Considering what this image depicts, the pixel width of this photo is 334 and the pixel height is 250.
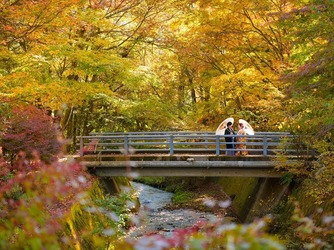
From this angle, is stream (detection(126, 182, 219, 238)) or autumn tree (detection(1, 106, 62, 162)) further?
stream (detection(126, 182, 219, 238))

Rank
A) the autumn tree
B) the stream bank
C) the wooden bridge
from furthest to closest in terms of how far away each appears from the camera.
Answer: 1. the stream bank
2. the wooden bridge
3. the autumn tree

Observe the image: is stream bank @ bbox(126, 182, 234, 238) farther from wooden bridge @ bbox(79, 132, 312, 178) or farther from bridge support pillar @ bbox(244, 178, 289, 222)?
wooden bridge @ bbox(79, 132, 312, 178)

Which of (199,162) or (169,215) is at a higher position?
(199,162)

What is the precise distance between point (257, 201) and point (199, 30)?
7483 millimetres

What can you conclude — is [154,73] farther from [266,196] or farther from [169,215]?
[266,196]

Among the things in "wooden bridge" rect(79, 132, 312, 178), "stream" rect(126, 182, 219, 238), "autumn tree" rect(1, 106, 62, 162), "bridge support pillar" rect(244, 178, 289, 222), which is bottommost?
"stream" rect(126, 182, 219, 238)

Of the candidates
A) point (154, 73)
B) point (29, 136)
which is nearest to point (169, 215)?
point (154, 73)

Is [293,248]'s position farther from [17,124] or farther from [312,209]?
[17,124]

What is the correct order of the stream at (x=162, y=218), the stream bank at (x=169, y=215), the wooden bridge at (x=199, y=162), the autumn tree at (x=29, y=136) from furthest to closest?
the stream bank at (x=169, y=215)
the stream at (x=162, y=218)
the wooden bridge at (x=199, y=162)
the autumn tree at (x=29, y=136)

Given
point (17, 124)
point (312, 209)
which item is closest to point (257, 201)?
point (312, 209)

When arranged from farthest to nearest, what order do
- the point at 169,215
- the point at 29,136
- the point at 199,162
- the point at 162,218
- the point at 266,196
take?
1. the point at 169,215
2. the point at 162,218
3. the point at 266,196
4. the point at 199,162
5. the point at 29,136

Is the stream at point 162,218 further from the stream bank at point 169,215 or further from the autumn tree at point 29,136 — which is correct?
the autumn tree at point 29,136

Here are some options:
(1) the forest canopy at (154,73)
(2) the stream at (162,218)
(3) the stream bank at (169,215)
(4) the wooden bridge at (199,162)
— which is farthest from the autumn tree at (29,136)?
(3) the stream bank at (169,215)

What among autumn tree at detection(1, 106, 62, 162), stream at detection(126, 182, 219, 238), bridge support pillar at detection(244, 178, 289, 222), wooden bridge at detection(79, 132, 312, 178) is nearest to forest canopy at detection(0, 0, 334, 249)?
autumn tree at detection(1, 106, 62, 162)
